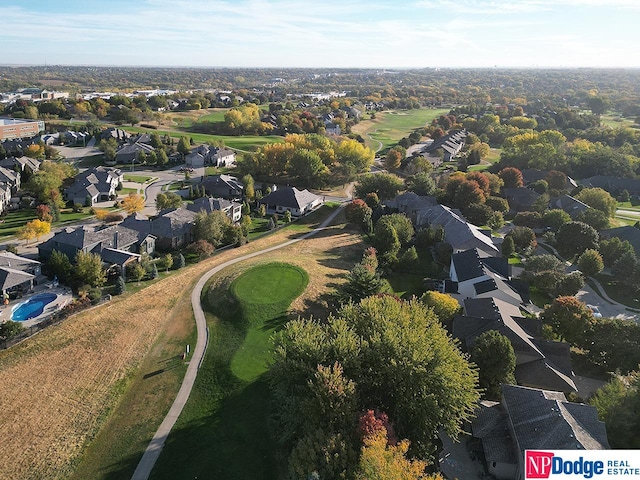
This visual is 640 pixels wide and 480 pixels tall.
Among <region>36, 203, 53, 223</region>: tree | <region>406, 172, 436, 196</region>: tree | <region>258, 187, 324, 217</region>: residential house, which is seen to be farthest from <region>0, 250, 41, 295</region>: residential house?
<region>406, 172, 436, 196</region>: tree

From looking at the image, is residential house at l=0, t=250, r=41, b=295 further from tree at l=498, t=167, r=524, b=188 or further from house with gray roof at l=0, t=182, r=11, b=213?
tree at l=498, t=167, r=524, b=188

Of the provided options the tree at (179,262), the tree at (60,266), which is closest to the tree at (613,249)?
the tree at (179,262)

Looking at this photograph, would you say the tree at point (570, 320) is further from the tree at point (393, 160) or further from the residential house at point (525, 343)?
the tree at point (393, 160)

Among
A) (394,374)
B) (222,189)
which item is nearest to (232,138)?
(222,189)

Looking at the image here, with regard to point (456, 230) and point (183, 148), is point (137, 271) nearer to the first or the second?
point (456, 230)

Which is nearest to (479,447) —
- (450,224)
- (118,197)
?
(450,224)
